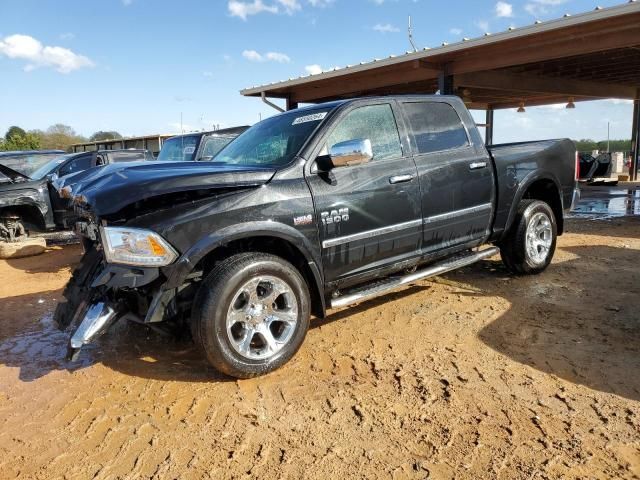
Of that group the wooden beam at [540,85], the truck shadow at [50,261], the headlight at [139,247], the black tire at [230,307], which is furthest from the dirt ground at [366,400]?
the wooden beam at [540,85]

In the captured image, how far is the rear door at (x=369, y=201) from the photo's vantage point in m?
3.69

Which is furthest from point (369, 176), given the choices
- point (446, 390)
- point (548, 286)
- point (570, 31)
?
point (570, 31)

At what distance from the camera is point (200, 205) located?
3.17 m

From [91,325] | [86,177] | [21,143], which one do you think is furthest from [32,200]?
[21,143]

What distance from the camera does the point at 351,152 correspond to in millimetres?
3418

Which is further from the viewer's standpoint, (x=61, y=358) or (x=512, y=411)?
(x=61, y=358)

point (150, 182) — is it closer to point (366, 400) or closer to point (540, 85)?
point (366, 400)

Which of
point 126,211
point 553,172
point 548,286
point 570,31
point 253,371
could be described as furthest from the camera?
point 570,31

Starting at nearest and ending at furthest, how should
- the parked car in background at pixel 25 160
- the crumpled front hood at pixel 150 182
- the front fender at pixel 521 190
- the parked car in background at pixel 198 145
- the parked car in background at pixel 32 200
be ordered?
the crumpled front hood at pixel 150 182
the front fender at pixel 521 190
the parked car in background at pixel 32 200
the parked car in background at pixel 198 145
the parked car in background at pixel 25 160

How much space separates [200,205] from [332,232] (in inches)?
40.7

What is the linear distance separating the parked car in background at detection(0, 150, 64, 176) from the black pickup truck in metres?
6.74

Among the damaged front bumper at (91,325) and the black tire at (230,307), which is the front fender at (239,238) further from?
the damaged front bumper at (91,325)

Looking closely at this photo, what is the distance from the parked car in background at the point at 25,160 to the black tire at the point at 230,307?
7.90m

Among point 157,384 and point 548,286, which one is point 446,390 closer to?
point 157,384
